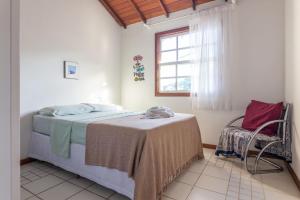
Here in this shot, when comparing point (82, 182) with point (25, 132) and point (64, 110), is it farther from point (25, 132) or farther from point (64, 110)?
point (25, 132)

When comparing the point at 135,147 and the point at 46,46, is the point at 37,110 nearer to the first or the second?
the point at 46,46

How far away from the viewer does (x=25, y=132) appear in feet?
8.77

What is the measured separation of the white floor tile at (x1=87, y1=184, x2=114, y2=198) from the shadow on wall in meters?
1.43

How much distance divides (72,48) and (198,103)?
248 centimetres

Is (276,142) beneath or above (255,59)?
beneath

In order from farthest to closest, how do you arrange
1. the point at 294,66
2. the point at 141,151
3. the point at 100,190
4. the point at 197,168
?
the point at 197,168
the point at 294,66
the point at 100,190
the point at 141,151

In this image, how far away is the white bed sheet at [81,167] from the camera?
66.7 inches

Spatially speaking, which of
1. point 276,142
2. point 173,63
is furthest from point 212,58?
point 276,142

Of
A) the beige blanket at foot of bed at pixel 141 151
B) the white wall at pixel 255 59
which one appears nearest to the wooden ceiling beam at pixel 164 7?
the white wall at pixel 255 59

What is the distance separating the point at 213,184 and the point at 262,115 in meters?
1.24

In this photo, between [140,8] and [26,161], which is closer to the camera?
[26,161]
